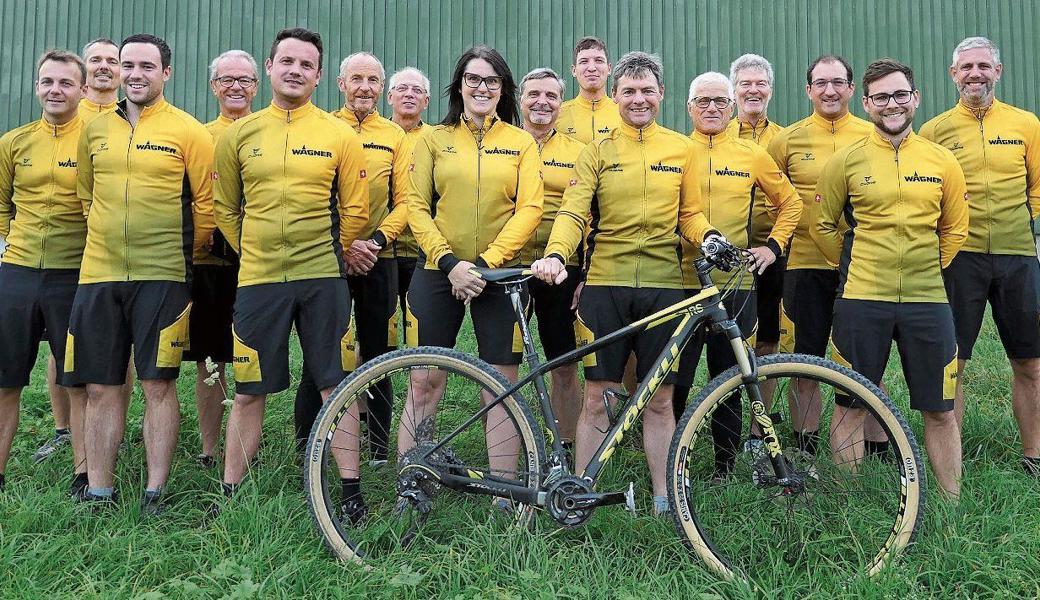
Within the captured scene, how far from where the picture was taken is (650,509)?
3.43 metres

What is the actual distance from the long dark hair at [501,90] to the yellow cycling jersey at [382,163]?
68 centimetres

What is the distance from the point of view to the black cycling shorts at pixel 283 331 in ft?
11.0

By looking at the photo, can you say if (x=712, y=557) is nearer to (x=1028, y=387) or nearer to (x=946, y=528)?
(x=946, y=528)

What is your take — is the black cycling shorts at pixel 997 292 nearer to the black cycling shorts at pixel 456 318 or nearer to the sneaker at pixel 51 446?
the black cycling shorts at pixel 456 318

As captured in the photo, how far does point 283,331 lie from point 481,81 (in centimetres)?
139

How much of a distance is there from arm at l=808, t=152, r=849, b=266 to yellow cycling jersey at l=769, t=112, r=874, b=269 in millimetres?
346

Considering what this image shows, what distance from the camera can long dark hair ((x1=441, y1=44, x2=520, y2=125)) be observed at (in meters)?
3.59

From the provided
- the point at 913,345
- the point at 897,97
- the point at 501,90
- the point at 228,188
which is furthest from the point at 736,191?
the point at 228,188

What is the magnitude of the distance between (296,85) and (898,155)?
265 centimetres

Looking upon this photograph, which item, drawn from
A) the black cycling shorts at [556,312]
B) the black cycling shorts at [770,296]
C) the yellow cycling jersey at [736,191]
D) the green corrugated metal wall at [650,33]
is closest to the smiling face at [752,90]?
the yellow cycling jersey at [736,191]

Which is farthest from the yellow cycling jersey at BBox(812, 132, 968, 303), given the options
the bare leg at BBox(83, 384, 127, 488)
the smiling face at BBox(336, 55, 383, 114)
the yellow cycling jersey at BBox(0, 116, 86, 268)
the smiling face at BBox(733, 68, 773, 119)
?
the yellow cycling jersey at BBox(0, 116, 86, 268)

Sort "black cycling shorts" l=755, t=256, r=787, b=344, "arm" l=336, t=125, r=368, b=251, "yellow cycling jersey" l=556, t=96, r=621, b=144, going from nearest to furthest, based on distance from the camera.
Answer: "arm" l=336, t=125, r=368, b=251 → "black cycling shorts" l=755, t=256, r=787, b=344 → "yellow cycling jersey" l=556, t=96, r=621, b=144

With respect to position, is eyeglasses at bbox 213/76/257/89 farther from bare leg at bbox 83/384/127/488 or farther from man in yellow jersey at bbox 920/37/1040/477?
man in yellow jersey at bbox 920/37/1040/477

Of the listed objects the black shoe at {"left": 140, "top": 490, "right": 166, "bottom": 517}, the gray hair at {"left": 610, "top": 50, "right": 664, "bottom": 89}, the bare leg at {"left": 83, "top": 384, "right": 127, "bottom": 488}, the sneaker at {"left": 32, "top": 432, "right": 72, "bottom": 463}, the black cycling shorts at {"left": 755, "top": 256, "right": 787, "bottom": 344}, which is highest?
the gray hair at {"left": 610, "top": 50, "right": 664, "bottom": 89}
